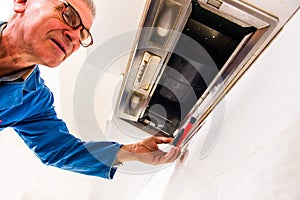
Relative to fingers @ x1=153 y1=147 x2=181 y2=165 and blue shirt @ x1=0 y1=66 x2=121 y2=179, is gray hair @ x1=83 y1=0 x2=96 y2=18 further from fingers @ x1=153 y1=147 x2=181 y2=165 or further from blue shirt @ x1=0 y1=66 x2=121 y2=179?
fingers @ x1=153 y1=147 x2=181 y2=165

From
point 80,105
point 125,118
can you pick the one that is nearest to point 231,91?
point 125,118

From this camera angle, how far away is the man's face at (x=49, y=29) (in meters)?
0.85

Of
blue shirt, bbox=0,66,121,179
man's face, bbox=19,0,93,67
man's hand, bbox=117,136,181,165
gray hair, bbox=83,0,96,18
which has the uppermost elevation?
gray hair, bbox=83,0,96,18

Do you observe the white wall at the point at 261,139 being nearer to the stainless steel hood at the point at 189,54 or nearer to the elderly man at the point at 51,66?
the stainless steel hood at the point at 189,54

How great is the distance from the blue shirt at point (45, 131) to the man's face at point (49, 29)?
213mm

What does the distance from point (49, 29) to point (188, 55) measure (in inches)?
22.6

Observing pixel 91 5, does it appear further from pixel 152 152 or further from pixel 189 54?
pixel 152 152

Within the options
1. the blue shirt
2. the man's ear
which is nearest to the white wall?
the blue shirt

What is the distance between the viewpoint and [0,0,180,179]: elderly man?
865 mm

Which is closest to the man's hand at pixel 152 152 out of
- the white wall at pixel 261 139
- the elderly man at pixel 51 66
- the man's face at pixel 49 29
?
the elderly man at pixel 51 66

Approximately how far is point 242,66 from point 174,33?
24cm

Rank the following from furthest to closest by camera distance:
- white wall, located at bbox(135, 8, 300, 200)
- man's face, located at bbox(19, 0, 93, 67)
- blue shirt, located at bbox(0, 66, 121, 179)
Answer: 1. blue shirt, located at bbox(0, 66, 121, 179)
2. man's face, located at bbox(19, 0, 93, 67)
3. white wall, located at bbox(135, 8, 300, 200)

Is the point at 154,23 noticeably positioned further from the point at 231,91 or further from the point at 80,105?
the point at 80,105

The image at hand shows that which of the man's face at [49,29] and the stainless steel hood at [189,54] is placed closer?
the stainless steel hood at [189,54]
